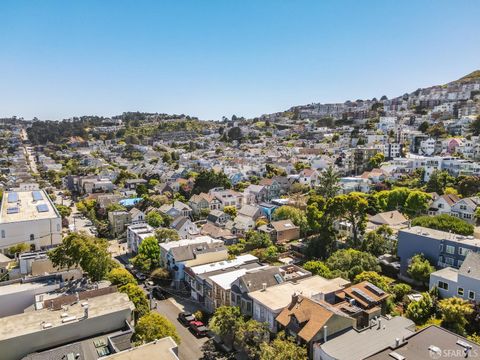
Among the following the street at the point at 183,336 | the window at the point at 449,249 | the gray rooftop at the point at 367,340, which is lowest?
the street at the point at 183,336

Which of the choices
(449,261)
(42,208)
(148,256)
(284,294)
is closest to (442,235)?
(449,261)

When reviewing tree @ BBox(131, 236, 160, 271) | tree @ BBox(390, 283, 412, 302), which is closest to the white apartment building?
tree @ BBox(131, 236, 160, 271)

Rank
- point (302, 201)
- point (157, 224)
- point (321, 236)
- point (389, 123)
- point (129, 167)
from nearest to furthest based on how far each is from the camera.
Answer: point (321, 236), point (157, 224), point (302, 201), point (129, 167), point (389, 123)

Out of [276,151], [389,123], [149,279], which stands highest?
[389,123]

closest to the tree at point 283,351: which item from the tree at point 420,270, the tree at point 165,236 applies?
the tree at point 420,270

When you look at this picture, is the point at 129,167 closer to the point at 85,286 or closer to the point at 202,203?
the point at 202,203

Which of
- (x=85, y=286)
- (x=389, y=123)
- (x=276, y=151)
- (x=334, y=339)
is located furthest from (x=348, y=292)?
(x=389, y=123)

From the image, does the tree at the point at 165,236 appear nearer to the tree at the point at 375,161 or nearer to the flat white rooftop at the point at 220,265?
the flat white rooftop at the point at 220,265
